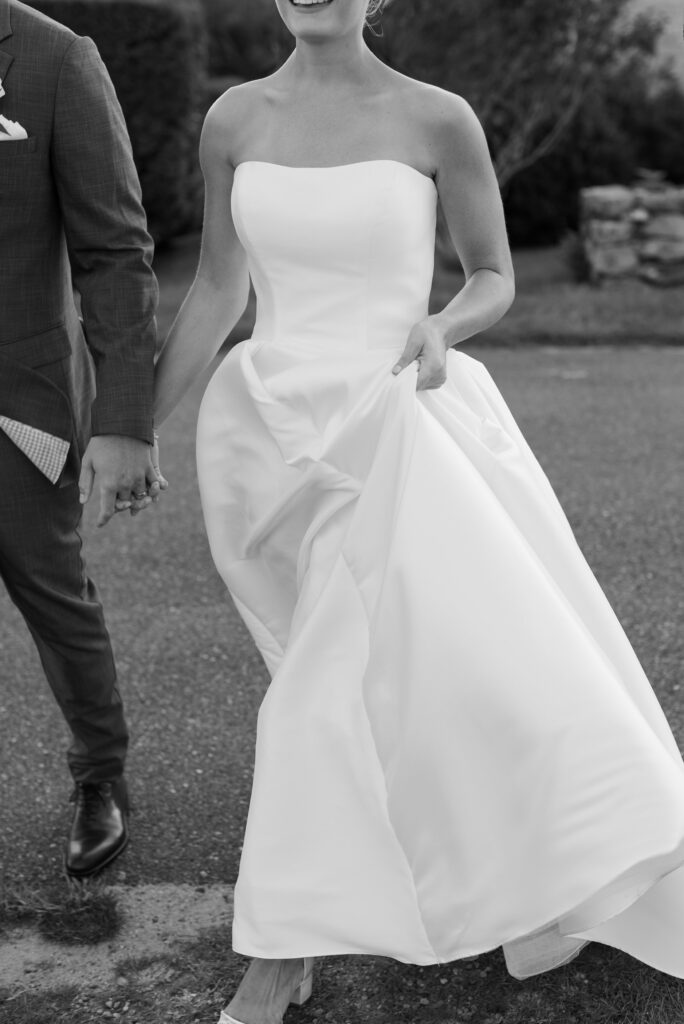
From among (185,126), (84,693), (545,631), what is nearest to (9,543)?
(84,693)

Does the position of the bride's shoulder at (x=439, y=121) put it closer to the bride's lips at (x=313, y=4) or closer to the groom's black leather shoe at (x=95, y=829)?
the bride's lips at (x=313, y=4)

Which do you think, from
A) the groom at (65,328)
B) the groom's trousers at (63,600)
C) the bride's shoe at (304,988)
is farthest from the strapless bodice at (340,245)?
the bride's shoe at (304,988)

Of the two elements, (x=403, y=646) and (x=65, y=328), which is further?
(x=65, y=328)

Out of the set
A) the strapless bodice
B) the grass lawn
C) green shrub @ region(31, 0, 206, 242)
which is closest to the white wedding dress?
the strapless bodice

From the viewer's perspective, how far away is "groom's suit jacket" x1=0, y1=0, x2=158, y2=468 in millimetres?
2428

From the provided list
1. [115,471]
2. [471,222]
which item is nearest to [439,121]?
[471,222]

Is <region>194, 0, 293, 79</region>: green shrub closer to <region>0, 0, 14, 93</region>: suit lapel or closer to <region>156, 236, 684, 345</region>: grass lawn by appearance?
<region>156, 236, 684, 345</region>: grass lawn

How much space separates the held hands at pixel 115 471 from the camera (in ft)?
8.38

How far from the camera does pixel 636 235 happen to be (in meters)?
11.9

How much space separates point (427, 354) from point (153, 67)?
417 inches

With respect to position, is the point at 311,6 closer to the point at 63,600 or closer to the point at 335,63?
the point at 335,63

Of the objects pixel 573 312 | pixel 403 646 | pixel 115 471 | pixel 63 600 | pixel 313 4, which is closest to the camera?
pixel 403 646

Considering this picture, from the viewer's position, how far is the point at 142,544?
584 centimetres

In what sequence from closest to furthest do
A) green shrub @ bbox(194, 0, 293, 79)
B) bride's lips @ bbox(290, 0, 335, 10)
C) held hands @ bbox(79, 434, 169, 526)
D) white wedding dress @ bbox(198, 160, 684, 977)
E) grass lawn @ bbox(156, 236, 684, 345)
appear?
white wedding dress @ bbox(198, 160, 684, 977) → bride's lips @ bbox(290, 0, 335, 10) → held hands @ bbox(79, 434, 169, 526) → grass lawn @ bbox(156, 236, 684, 345) → green shrub @ bbox(194, 0, 293, 79)
